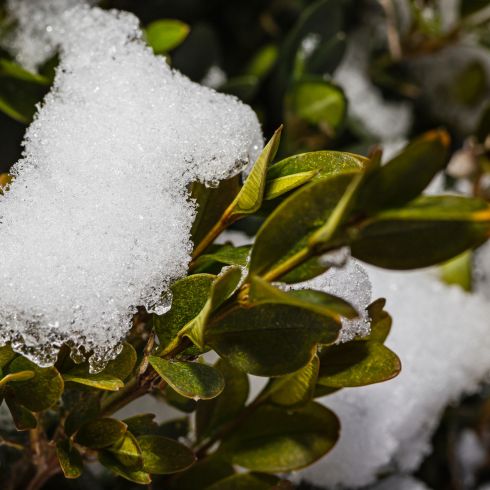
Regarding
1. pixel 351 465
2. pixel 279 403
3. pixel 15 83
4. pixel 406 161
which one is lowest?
pixel 351 465

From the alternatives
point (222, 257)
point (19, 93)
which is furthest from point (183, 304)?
point (19, 93)

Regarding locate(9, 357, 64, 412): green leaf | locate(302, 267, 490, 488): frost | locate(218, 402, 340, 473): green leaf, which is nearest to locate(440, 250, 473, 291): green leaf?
locate(302, 267, 490, 488): frost

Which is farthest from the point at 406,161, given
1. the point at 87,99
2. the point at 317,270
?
the point at 87,99

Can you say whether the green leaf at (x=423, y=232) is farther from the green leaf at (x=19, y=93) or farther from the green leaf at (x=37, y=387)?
the green leaf at (x=19, y=93)

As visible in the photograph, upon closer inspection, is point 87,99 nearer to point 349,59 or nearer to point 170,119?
point 170,119

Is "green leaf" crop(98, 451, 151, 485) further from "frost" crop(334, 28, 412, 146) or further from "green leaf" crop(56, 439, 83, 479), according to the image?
"frost" crop(334, 28, 412, 146)
